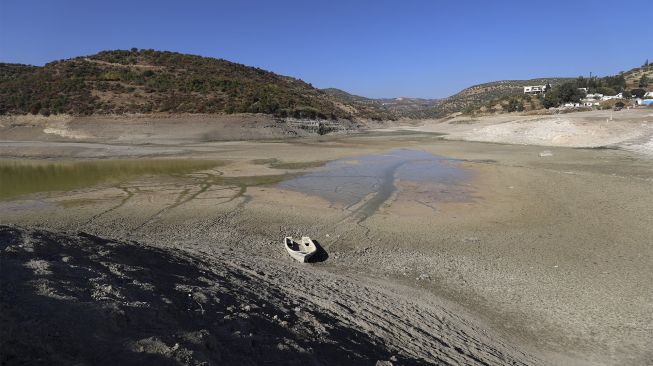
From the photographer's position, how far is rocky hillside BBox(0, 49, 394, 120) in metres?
50.3

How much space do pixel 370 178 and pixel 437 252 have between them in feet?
35.4

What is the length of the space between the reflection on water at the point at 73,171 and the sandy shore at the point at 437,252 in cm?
195

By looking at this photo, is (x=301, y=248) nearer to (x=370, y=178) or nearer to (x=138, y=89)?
(x=370, y=178)

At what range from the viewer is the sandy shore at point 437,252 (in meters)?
6.27

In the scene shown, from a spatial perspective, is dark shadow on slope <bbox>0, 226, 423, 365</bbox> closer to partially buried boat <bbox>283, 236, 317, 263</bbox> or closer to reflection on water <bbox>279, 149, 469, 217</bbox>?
partially buried boat <bbox>283, 236, 317, 263</bbox>

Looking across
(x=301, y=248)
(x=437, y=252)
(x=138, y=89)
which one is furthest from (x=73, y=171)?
(x=138, y=89)

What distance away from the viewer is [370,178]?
67.5 ft

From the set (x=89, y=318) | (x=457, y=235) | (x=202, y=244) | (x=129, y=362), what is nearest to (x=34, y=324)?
(x=89, y=318)

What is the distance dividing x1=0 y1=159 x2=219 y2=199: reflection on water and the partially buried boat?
13.1 metres

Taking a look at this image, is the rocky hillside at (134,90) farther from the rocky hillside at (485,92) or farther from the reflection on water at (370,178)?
the rocky hillside at (485,92)

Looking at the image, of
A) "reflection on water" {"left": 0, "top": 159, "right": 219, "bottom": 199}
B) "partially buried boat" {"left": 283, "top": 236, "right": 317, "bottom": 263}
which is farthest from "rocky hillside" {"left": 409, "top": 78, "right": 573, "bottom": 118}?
"partially buried boat" {"left": 283, "top": 236, "right": 317, "bottom": 263}

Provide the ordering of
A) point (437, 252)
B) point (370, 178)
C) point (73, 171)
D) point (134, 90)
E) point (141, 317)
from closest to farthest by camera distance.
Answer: point (141, 317) → point (437, 252) → point (370, 178) → point (73, 171) → point (134, 90)

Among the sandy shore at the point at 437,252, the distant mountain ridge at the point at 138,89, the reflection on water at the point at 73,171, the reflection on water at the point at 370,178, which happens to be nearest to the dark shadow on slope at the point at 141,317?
the sandy shore at the point at 437,252

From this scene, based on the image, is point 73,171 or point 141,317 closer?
point 141,317
